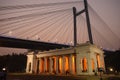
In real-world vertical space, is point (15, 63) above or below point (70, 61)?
below

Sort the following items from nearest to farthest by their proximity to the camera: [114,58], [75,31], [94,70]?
[94,70] < [75,31] < [114,58]

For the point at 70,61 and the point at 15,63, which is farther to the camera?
the point at 15,63

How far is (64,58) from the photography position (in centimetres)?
3800

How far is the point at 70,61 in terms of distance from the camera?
3625 cm

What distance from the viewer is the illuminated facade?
3250 cm

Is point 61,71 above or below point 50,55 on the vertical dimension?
below

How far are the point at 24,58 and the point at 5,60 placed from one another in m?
9.97

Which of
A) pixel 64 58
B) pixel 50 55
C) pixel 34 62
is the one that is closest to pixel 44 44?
pixel 34 62

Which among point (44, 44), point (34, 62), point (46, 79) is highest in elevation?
point (44, 44)

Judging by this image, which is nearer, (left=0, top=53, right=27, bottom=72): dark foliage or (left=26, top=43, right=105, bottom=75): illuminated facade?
(left=26, top=43, right=105, bottom=75): illuminated facade

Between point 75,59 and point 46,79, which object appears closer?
point 46,79

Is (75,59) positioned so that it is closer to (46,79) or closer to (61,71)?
(61,71)

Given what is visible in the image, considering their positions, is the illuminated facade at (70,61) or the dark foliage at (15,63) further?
the dark foliage at (15,63)

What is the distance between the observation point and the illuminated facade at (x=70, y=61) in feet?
107
